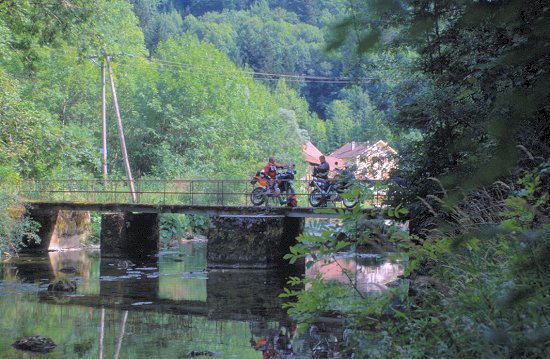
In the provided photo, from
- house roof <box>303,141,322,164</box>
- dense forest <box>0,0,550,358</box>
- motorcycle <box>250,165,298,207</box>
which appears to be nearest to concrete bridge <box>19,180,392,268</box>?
motorcycle <box>250,165,298,207</box>

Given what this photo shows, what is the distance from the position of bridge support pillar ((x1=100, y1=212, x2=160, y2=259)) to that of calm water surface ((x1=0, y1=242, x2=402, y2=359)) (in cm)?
395

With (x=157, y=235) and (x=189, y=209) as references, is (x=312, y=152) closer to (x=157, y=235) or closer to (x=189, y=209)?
(x=157, y=235)

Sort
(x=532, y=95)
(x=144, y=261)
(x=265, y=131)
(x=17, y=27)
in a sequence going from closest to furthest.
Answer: (x=532, y=95)
(x=17, y=27)
(x=144, y=261)
(x=265, y=131)

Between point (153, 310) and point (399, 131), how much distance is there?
6.53 metres

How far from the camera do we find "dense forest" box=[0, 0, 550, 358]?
409cm

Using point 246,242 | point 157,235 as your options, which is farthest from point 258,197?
point 157,235

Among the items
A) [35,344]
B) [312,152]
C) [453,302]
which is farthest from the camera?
[312,152]

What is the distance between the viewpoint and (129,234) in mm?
31062

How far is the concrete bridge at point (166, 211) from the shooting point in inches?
1008

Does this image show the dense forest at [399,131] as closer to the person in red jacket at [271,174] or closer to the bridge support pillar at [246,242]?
the person in red jacket at [271,174]

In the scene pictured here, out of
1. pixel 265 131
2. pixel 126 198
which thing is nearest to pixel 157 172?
pixel 265 131

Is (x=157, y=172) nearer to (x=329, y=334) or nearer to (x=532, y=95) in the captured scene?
(x=329, y=334)

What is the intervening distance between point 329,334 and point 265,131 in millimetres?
41220

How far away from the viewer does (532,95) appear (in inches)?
147
